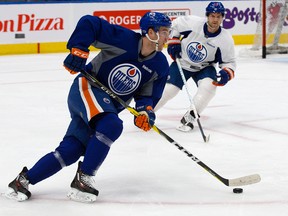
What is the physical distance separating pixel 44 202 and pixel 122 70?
609 mm

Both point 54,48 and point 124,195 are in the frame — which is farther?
point 54,48

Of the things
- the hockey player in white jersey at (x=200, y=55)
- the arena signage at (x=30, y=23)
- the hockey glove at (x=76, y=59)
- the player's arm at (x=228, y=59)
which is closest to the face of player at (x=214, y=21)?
the hockey player in white jersey at (x=200, y=55)

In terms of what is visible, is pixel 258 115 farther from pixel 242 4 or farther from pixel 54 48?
pixel 242 4

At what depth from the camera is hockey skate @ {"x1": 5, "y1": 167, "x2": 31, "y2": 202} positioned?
9.07ft

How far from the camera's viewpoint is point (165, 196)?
9.42 ft

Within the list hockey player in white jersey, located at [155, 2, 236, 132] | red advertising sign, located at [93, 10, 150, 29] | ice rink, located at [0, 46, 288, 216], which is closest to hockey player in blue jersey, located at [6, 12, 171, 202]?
ice rink, located at [0, 46, 288, 216]

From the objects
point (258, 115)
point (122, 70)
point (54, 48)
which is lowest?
point (54, 48)

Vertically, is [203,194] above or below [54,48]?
above

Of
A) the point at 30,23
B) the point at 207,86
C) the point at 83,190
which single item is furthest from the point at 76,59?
the point at 30,23

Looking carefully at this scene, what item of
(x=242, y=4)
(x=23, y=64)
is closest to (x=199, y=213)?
(x=23, y=64)

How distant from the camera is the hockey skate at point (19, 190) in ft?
9.07

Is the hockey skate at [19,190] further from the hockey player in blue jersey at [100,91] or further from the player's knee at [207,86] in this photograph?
the player's knee at [207,86]

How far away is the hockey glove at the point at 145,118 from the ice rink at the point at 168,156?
10.8 inches

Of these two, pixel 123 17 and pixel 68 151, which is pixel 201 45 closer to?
pixel 68 151
